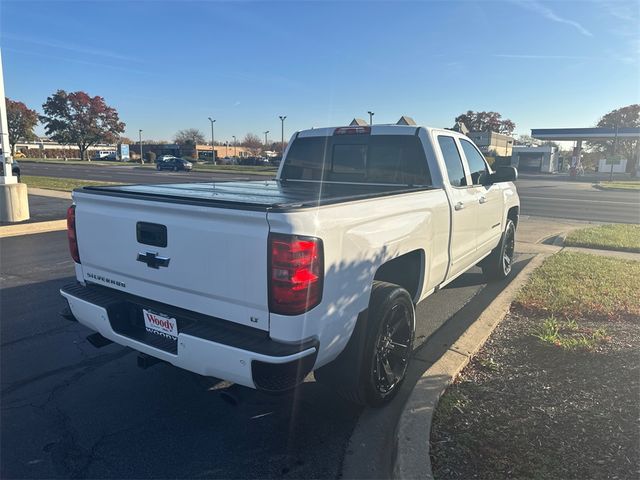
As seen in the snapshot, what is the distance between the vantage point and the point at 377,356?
3.35 m

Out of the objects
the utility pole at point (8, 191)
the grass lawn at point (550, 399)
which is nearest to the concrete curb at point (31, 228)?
the utility pole at point (8, 191)

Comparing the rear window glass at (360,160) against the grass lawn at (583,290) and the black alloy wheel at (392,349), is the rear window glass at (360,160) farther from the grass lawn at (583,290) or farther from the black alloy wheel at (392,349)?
the grass lawn at (583,290)

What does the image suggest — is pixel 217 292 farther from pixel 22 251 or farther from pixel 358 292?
pixel 22 251

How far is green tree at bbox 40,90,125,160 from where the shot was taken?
80.4 m

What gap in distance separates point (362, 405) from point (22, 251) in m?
7.36

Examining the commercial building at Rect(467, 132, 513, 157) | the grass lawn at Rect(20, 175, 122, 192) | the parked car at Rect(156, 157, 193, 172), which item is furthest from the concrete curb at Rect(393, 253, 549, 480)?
the commercial building at Rect(467, 132, 513, 157)

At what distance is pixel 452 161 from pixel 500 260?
7.66 ft

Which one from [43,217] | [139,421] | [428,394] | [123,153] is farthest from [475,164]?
[123,153]

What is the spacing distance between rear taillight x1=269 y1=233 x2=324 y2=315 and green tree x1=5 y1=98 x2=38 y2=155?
281 ft

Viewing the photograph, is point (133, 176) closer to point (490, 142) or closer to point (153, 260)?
point (153, 260)

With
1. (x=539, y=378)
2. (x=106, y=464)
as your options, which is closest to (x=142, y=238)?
(x=106, y=464)

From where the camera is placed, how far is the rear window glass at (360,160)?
463cm

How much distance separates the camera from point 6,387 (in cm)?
371

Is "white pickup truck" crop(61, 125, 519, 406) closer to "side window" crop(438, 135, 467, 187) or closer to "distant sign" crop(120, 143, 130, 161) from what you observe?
"side window" crop(438, 135, 467, 187)
